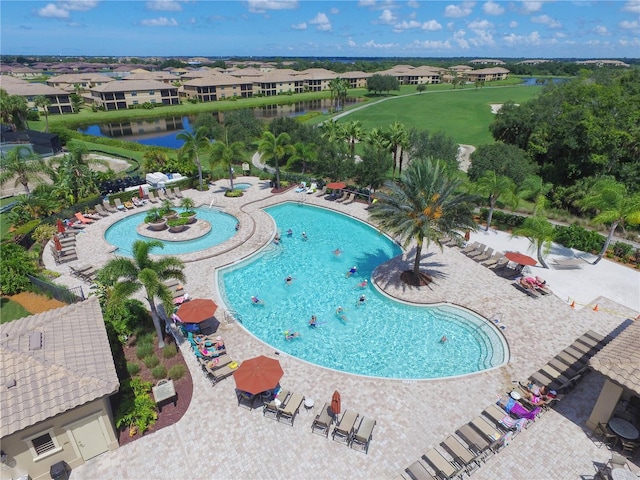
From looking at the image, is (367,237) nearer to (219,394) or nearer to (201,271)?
(201,271)

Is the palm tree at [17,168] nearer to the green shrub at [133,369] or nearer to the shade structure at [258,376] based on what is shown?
the green shrub at [133,369]

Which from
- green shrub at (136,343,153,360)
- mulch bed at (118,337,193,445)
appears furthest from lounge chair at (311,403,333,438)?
green shrub at (136,343,153,360)

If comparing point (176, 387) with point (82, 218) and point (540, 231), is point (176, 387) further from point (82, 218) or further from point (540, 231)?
point (540, 231)

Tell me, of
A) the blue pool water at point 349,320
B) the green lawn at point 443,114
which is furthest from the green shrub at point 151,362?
the green lawn at point 443,114

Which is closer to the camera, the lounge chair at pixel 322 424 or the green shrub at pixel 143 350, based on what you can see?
the lounge chair at pixel 322 424

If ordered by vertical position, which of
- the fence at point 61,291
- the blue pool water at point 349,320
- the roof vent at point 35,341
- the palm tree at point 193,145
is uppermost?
the palm tree at point 193,145

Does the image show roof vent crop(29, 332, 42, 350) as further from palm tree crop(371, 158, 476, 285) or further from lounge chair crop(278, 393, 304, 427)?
palm tree crop(371, 158, 476, 285)

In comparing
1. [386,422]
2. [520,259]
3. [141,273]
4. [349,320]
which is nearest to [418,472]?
[386,422]
